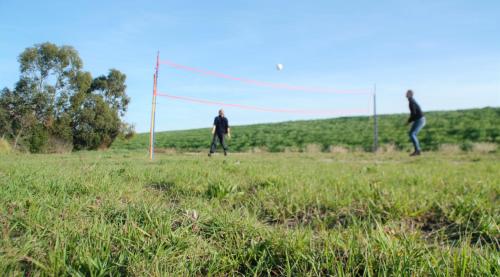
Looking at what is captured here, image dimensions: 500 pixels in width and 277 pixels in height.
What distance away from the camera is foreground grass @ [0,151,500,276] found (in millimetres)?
1672

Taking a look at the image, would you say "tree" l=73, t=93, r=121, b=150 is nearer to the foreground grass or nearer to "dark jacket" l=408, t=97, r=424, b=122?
"dark jacket" l=408, t=97, r=424, b=122

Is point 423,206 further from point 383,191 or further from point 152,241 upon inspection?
point 152,241

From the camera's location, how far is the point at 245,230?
7.22 ft

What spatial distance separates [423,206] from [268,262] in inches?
67.9

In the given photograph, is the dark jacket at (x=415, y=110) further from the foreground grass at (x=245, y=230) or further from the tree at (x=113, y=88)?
the tree at (x=113, y=88)

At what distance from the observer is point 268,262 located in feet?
5.94

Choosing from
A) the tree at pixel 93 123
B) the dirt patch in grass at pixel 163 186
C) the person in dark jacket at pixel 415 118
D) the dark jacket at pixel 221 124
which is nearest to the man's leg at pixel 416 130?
the person in dark jacket at pixel 415 118

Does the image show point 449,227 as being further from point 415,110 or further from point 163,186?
point 415,110

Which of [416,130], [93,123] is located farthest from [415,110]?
[93,123]

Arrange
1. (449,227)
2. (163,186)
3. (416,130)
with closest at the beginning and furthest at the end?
1. (449,227)
2. (163,186)
3. (416,130)

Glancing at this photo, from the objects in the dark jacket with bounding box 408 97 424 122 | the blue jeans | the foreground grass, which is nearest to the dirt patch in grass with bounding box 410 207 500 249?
the foreground grass

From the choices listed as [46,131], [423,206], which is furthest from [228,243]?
[46,131]

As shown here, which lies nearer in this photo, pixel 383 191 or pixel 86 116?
pixel 383 191

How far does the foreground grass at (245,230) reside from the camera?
1.67 m
